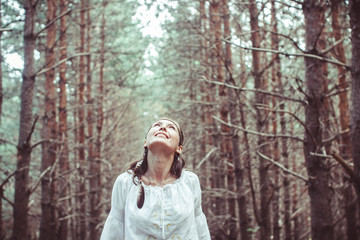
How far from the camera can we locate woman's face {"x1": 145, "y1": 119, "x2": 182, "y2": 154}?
89.0 inches

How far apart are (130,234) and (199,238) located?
0.50 meters

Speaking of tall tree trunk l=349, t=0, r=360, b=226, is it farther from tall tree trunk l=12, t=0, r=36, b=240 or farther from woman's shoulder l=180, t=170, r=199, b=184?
tall tree trunk l=12, t=0, r=36, b=240

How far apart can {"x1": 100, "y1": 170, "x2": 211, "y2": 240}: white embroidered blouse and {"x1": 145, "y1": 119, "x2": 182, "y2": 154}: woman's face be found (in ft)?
0.80

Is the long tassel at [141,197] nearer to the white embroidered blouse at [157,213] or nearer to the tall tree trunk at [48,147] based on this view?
the white embroidered blouse at [157,213]

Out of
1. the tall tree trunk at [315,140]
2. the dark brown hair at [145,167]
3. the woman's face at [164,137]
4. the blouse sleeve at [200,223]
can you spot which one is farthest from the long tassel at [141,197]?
the tall tree trunk at [315,140]

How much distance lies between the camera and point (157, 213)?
6.86 feet

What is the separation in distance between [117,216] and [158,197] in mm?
310

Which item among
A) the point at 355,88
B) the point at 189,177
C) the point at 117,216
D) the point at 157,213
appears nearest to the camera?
the point at 157,213

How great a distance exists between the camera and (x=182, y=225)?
2.11 m

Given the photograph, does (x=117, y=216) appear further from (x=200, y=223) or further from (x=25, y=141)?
(x=25, y=141)

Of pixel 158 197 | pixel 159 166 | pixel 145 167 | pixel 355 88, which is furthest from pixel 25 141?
pixel 355 88

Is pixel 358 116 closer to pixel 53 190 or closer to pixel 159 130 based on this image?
pixel 159 130

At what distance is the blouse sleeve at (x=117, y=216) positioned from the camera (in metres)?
2.17

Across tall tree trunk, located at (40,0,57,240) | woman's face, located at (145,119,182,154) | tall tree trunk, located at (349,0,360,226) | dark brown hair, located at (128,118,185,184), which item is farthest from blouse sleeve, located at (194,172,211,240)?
tall tree trunk, located at (40,0,57,240)
